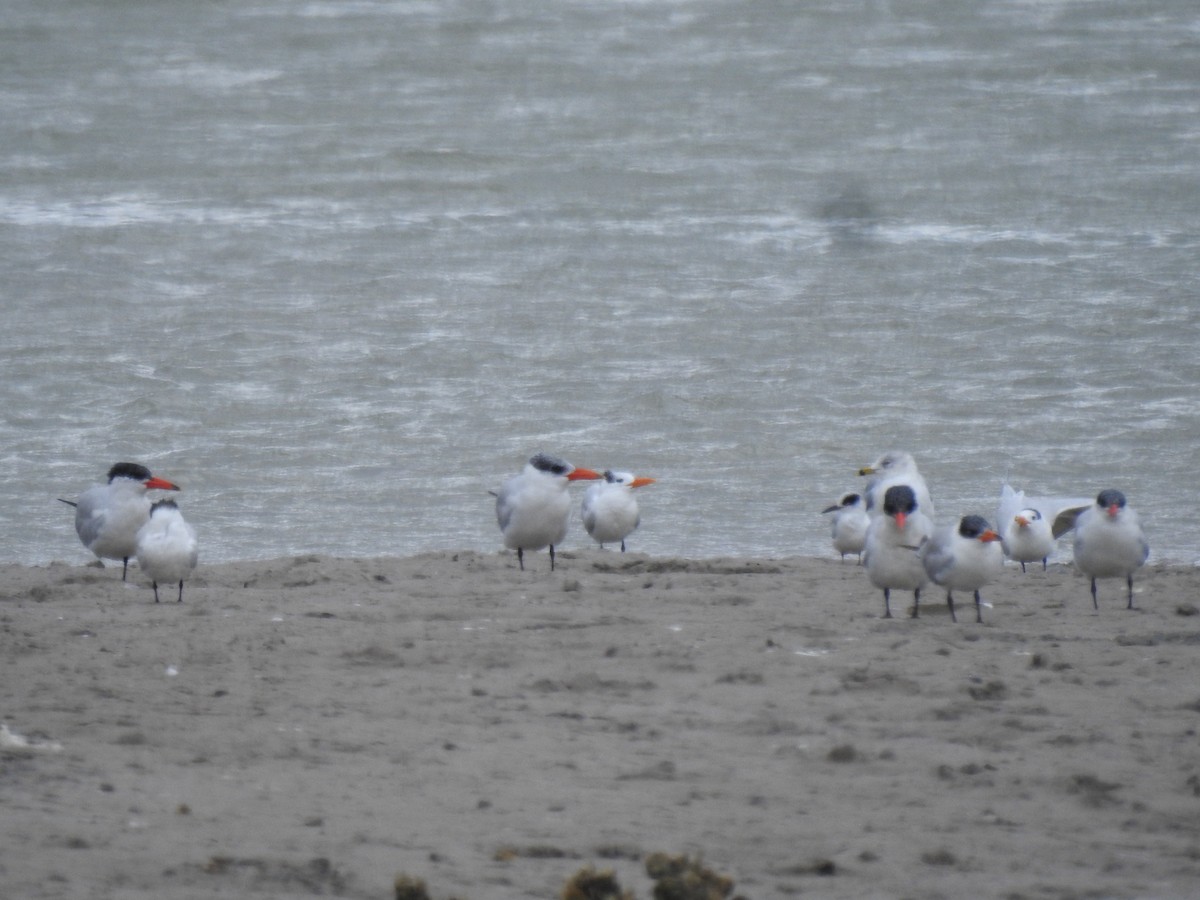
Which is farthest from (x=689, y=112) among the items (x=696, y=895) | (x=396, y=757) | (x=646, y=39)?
(x=696, y=895)

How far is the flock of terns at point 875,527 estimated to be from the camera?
7422 mm

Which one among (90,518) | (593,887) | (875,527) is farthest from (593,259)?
(593,887)

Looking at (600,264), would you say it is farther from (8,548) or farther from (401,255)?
(8,548)

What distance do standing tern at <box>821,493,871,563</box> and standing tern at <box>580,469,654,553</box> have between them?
1.16 m

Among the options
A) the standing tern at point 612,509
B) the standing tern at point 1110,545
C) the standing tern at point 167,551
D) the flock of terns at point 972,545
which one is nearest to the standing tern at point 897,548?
the flock of terns at point 972,545

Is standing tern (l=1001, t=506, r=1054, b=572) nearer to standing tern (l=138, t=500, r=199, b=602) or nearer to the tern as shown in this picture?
the tern

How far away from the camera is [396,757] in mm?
5082

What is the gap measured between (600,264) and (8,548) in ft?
29.5

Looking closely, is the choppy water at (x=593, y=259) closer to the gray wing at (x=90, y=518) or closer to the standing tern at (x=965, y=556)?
the gray wing at (x=90, y=518)

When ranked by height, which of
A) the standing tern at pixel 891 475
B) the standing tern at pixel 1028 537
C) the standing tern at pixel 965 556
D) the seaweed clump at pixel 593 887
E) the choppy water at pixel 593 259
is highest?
the choppy water at pixel 593 259

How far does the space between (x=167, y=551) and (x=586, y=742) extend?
10.1 ft

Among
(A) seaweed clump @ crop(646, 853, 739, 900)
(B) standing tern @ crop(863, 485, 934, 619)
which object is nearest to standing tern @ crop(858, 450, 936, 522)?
(B) standing tern @ crop(863, 485, 934, 619)

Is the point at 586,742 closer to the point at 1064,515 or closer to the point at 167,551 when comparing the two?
the point at 167,551

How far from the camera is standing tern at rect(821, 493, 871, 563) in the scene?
9.61 meters
